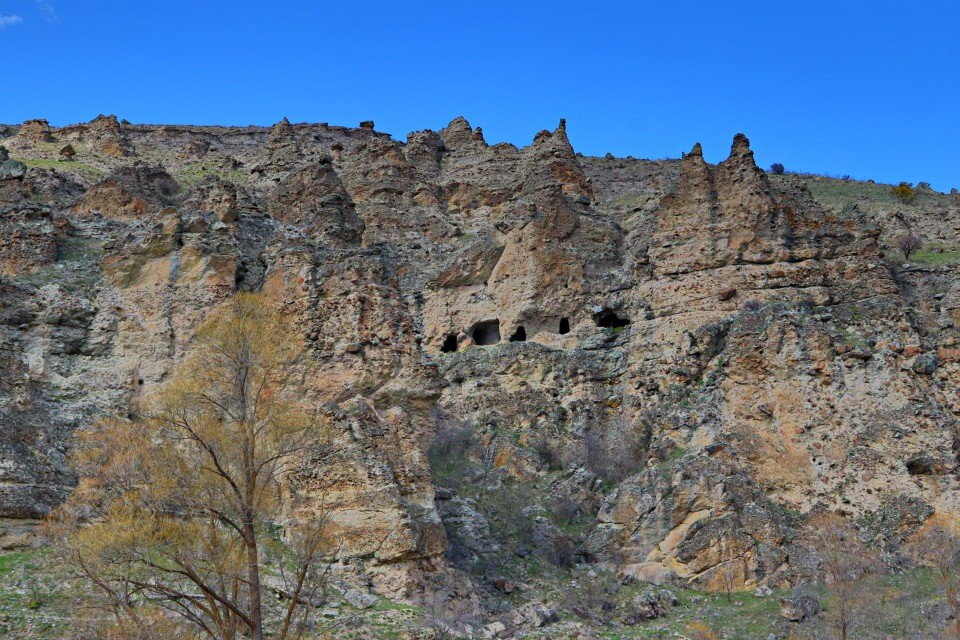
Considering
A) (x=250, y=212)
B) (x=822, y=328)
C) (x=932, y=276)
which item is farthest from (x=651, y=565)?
(x=932, y=276)

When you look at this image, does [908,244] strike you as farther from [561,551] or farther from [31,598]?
[31,598]

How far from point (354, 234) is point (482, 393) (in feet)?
37.8

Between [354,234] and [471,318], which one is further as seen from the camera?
[471,318]

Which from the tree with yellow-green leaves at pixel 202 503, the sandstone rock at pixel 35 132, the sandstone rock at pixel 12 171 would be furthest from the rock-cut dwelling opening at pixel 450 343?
the sandstone rock at pixel 35 132

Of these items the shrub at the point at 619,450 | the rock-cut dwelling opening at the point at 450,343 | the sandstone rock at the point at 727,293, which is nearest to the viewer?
the shrub at the point at 619,450

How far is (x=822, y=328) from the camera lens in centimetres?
3247

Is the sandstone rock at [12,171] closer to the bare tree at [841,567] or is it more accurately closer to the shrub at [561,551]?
the shrub at [561,551]

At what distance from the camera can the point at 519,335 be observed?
143 ft

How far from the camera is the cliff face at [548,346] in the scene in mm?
22438

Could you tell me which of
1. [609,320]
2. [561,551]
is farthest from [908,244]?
[561,551]

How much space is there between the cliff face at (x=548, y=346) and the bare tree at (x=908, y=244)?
248 cm

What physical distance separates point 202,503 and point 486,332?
92.9 feet

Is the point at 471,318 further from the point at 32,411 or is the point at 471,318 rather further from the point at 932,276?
the point at 32,411

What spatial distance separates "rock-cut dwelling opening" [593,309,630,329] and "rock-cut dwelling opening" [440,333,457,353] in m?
6.19
